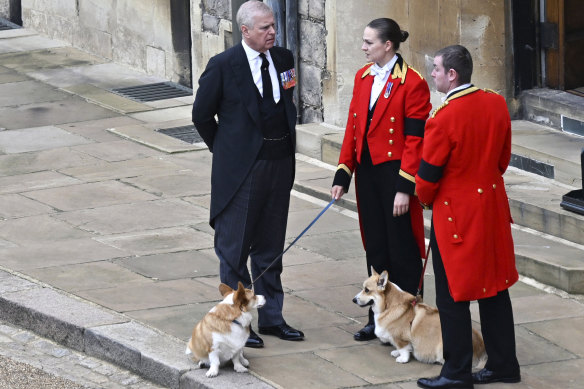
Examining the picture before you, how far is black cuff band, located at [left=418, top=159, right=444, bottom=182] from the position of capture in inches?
261

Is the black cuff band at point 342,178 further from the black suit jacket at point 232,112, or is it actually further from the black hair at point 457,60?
the black hair at point 457,60

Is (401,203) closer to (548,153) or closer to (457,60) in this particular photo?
(457,60)

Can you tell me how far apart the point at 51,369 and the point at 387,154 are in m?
2.30

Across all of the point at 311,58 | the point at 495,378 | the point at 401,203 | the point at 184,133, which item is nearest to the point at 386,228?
the point at 401,203

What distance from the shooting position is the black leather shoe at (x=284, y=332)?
7.54 m

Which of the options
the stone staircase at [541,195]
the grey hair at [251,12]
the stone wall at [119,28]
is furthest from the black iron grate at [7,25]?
the grey hair at [251,12]

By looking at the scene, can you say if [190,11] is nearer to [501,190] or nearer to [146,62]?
[146,62]

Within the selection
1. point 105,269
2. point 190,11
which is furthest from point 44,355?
point 190,11

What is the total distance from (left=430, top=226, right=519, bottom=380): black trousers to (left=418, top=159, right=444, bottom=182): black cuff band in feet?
1.06

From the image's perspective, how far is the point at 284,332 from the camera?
756cm

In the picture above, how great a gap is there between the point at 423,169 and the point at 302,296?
6.54ft

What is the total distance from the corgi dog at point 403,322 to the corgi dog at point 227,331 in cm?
69

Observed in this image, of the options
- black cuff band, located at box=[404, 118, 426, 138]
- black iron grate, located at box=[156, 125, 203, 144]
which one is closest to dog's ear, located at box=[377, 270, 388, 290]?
black cuff band, located at box=[404, 118, 426, 138]

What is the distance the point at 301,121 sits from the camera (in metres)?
12.6
